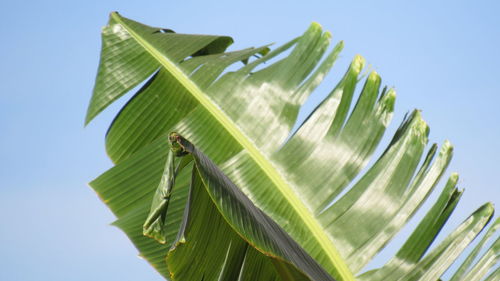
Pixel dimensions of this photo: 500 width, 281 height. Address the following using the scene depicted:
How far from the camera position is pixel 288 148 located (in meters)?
2.19

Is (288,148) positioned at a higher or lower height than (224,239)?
higher

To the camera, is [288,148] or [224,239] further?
[288,148]

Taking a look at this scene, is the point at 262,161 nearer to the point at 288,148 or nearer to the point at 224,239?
the point at 288,148

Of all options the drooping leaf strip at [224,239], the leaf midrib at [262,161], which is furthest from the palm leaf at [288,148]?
the drooping leaf strip at [224,239]

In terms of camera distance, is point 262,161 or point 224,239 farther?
point 262,161

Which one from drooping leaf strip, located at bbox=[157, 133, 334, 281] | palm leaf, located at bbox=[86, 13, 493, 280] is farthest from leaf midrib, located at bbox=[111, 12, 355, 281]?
drooping leaf strip, located at bbox=[157, 133, 334, 281]

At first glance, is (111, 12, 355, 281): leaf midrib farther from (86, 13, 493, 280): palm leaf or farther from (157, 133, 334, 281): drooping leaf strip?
(157, 133, 334, 281): drooping leaf strip

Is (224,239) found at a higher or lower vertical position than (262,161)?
lower

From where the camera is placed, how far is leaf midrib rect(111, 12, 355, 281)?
197 centimetres

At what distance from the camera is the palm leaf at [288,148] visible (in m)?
1.99

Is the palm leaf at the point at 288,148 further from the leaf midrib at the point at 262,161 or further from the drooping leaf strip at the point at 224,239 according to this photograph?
the drooping leaf strip at the point at 224,239

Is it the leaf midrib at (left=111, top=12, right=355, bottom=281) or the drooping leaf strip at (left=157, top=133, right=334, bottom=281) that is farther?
the leaf midrib at (left=111, top=12, right=355, bottom=281)

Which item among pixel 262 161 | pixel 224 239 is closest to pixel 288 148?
pixel 262 161

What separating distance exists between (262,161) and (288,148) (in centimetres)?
11
